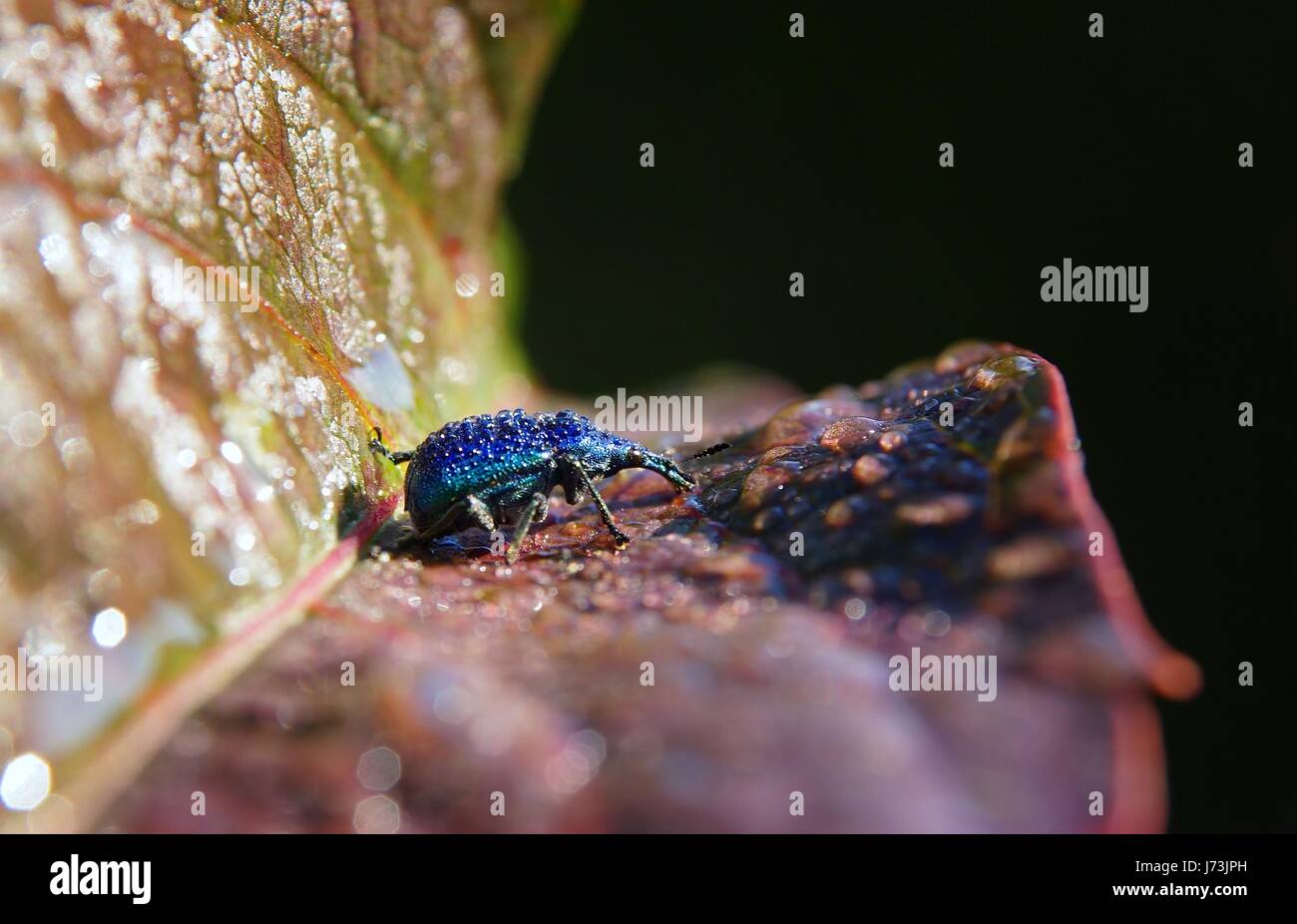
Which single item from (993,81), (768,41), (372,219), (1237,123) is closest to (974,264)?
(993,81)

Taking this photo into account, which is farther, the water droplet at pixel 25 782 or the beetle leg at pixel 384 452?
the beetle leg at pixel 384 452

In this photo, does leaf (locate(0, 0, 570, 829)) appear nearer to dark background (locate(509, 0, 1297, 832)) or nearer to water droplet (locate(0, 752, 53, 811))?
water droplet (locate(0, 752, 53, 811))

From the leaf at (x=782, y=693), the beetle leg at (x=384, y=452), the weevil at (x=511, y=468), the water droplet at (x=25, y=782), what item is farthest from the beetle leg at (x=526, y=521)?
the water droplet at (x=25, y=782)

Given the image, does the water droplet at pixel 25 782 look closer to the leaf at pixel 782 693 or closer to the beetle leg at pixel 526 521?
the leaf at pixel 782 693

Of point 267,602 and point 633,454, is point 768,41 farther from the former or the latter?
point 267,602

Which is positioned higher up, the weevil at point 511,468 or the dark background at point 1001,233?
the dark background at point 1001,233

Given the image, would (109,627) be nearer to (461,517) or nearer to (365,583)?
(365,583)

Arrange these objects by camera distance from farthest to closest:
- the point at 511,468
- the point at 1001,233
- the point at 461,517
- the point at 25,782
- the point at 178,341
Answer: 1. the point at 1001,233
2. the point at 511,468
3. the point at 461,517
4. the point at 178,341
5. the point at 25,782

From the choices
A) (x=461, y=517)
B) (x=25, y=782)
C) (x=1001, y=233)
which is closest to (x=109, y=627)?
(x=25, y=782)
